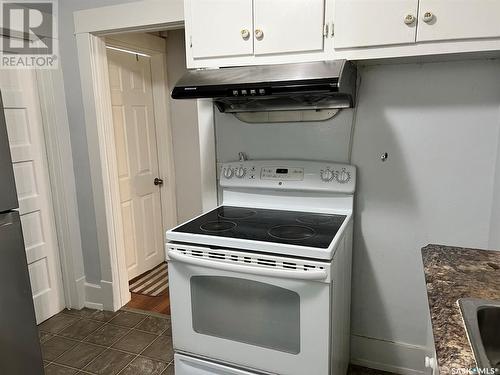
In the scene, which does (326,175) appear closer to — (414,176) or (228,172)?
(414,176)

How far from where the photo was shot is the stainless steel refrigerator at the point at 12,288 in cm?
149

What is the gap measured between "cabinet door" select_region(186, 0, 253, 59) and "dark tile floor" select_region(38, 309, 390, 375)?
68.9 inches

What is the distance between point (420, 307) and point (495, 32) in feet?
4.31

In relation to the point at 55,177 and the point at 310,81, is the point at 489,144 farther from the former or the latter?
the point at 55,177

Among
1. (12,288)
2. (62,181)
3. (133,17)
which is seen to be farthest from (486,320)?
(62,181)

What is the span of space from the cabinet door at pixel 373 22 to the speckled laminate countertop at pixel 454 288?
0.84m

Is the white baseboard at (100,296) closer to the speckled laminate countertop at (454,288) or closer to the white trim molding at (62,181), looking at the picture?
the white trim molding at (62,181)

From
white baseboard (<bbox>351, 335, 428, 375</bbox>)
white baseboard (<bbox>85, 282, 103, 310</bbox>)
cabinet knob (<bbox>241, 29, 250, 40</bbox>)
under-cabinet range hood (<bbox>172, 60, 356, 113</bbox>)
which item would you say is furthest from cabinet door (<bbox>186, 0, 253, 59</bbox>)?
white baseboard (<bbox>85, 282, 103, 310</bbox>)

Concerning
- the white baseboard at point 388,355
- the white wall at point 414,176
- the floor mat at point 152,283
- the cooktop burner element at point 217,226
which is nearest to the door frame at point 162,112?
the floor mat at point 152,283

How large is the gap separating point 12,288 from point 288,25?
165 cm

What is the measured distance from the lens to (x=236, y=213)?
1.89 metres

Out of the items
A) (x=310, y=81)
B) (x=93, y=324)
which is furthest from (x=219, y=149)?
(x=93, y=324)

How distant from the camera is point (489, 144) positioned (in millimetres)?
1609

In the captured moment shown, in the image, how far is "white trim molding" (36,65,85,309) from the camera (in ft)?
7.93
